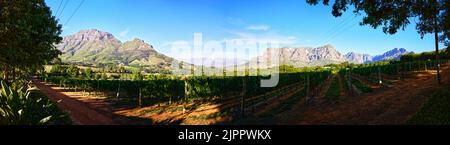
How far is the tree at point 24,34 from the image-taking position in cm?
2042

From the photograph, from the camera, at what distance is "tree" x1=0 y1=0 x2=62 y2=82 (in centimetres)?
2042

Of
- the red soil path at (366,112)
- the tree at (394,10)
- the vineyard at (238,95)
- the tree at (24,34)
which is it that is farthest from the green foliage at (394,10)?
the tree at (24,34)

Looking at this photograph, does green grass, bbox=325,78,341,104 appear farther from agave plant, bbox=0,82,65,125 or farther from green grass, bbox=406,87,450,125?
agave plant, bbox=0,82,65,125

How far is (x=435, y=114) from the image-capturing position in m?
16.1

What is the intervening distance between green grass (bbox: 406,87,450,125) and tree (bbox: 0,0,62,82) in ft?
75.1

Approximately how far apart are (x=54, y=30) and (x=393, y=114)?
24728 millimetres

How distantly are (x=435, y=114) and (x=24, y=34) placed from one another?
2391 cm

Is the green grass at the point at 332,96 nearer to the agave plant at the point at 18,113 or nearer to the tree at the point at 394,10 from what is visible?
the tree at the point at 394,10

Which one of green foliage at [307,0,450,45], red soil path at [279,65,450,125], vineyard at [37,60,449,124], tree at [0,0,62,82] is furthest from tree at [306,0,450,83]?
tree at [0,0,62,82]

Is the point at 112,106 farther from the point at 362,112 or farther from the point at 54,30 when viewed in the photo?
the point at 362,112

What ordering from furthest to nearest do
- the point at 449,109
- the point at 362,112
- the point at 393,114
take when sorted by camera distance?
1. the point at 362,112
2. the point at 393,114
3. the point at 449,109
